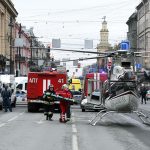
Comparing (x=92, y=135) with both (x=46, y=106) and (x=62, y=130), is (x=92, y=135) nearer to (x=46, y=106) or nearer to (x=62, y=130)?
(x=62, y=130)

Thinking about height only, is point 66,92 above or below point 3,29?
below

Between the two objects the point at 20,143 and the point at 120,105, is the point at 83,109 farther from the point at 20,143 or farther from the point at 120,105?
the point at 20,143

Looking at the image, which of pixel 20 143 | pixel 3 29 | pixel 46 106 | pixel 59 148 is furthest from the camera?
pixel 3 29

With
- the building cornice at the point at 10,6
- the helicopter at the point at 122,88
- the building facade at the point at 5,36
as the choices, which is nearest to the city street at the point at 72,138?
the helicopter at the point at 122,88

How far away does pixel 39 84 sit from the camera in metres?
36.8

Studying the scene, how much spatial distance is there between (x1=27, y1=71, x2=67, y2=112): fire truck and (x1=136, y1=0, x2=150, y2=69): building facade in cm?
5860

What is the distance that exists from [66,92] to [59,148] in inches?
425

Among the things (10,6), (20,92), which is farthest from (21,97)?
(10,6)

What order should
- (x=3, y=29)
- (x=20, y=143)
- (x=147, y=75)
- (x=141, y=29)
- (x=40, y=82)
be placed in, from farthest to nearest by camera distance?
(x=141, y=29) → (x=3, y=29) → (x=40, y=82) → (x=147, y=75) → (x=20, y=143)

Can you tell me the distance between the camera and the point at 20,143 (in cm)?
1596

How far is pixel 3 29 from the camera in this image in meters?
83.1

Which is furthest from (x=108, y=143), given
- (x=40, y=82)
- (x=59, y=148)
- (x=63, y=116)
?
(x=40, y=82)

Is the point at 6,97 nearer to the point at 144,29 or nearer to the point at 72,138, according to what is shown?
the point at 72,138

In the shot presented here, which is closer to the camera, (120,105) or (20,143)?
(20,143)
